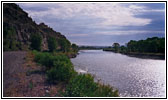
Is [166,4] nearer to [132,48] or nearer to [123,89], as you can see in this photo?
[123,89]

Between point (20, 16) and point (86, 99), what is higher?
point (20, 16)

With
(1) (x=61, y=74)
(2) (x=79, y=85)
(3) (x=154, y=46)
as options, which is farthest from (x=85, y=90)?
(3) (x=154, y=46)

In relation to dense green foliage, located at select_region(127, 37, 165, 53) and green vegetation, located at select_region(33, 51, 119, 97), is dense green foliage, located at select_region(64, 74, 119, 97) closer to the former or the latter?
green vegetation, located at select_region(33, 51, 119, 97)

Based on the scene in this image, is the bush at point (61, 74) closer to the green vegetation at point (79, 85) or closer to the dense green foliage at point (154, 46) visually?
the green vegetation at point (79, 85)

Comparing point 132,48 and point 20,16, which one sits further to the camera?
point 132,48

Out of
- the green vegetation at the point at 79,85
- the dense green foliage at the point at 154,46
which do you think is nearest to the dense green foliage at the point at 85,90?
the green vegetation at the point at 79,85

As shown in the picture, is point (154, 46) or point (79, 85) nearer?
point (79, 85)

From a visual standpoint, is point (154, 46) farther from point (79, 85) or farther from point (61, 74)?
point (79, 85)

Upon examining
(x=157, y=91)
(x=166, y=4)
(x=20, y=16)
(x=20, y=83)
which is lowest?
(x=157, y=91)

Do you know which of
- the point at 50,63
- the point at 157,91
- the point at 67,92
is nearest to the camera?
the point at 67,92

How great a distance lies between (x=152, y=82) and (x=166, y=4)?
14.9 meters

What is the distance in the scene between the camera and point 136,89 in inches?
780

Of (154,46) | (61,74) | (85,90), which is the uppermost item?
(154,46)

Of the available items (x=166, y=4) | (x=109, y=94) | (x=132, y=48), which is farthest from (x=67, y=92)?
(x=132, y=48)
